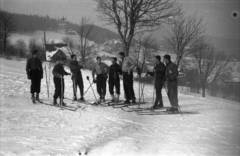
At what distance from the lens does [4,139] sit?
155 inches

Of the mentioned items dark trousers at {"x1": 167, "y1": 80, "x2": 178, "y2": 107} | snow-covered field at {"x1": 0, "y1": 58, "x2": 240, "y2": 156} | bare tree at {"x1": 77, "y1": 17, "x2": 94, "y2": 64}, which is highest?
bare tree at {"x1": 77, "y1": 17, "x2": 94, "y2": 64}

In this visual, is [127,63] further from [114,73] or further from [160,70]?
[160,70]

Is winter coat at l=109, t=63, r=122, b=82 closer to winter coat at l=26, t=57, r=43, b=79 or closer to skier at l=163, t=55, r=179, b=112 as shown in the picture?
skier at l=163, t=55, r=179, b=112

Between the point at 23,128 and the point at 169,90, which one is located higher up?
the point at 169,90

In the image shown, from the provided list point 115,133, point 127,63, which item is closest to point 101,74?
point 127,63

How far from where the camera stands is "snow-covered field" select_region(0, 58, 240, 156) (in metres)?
3.60

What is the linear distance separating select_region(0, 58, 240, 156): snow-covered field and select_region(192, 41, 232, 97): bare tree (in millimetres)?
27056

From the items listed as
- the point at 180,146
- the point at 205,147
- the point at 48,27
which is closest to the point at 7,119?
the point at 180,146

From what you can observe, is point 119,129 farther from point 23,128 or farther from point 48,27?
point 48,27

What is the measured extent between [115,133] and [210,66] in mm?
33608

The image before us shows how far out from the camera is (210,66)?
34.0 m

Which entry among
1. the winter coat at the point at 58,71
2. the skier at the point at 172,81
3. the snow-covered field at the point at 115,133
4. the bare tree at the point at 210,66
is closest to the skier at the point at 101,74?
the winter coat at the point at 58,71

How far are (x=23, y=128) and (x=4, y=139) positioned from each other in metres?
0.75

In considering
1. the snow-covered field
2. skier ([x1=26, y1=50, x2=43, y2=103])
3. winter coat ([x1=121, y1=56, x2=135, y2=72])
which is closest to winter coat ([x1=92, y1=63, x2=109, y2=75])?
winter coat ([x1=121, y1=56, x2=135, y2=72])
